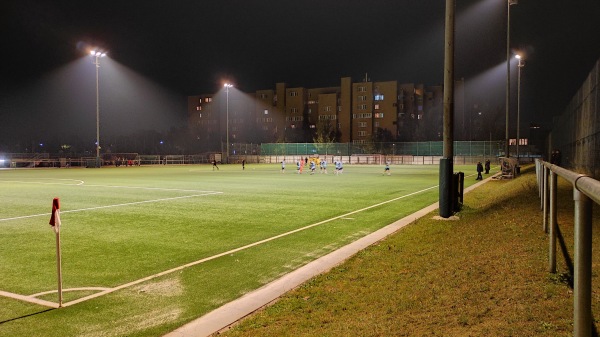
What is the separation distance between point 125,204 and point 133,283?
10687 millimetres

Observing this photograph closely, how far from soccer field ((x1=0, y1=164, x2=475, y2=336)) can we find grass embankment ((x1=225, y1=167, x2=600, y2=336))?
1149 mm

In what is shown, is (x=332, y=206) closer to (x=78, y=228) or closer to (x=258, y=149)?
(x=78, y=228)

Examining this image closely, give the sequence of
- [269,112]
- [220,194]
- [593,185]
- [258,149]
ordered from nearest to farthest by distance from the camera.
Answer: [593,185]
[220,194]
[258,149]
[269,112]

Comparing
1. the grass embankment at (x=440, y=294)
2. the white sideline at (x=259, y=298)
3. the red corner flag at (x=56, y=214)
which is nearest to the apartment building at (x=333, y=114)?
the white sideline at (x=259, y=298)

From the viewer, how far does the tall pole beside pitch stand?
12219 millimetres

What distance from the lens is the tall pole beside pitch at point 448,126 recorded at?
12219mm

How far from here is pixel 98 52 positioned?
1975 inches

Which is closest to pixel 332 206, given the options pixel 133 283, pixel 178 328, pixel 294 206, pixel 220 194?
pixel 294 206

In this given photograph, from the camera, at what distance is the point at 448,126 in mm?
12625

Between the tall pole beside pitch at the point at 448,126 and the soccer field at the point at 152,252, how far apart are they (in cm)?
177

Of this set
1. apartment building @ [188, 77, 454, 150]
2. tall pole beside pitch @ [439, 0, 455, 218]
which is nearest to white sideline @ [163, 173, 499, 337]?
tall pole beside pitch @ [439, 0, 455, 218]

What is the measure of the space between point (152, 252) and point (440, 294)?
5829mm

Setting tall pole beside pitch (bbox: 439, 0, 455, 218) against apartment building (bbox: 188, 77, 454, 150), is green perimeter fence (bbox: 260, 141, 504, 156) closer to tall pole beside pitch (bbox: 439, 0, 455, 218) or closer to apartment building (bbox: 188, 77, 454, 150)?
apartment building (bbox: 188, 77, 454, 150)

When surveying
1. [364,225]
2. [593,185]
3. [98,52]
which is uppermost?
[98,52]
